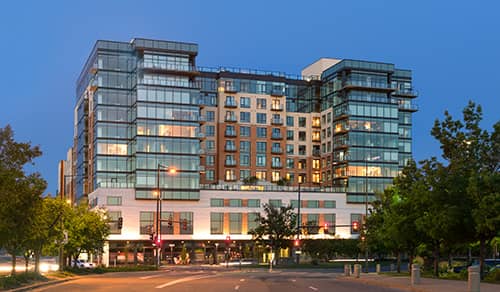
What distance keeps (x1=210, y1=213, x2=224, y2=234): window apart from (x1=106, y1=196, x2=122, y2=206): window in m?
15.7

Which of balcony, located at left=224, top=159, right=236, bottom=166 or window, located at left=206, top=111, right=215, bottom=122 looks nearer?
balcony, located at left=224, top=159, right=236, bottom=166

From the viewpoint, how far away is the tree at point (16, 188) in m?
32.3

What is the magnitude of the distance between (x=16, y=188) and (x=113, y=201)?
3139 inches

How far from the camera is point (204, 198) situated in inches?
4653

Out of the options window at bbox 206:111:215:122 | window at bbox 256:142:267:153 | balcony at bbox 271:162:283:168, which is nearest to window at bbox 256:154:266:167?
window at bbox 256:142:267:153

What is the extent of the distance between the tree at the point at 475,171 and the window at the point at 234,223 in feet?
262

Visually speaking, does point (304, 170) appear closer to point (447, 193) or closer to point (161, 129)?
point (161, 129)

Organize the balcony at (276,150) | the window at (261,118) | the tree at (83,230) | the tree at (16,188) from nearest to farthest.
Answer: the tree at (16,188), the tree at (83,230), the window at (261,118), the balcony at (276,150)

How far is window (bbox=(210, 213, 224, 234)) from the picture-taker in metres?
118

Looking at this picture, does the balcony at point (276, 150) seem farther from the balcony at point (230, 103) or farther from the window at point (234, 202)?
the window at point (234, 202)

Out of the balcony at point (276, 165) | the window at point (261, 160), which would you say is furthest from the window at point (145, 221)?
the balcony at point (276, 165)

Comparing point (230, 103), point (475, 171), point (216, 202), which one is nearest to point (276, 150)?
point (230, 103)

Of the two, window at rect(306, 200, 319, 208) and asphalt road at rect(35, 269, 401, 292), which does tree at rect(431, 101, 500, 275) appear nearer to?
asphalt road at rect(35, 269, 401, 292)

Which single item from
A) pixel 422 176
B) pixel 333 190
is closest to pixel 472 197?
pixel 422 176
